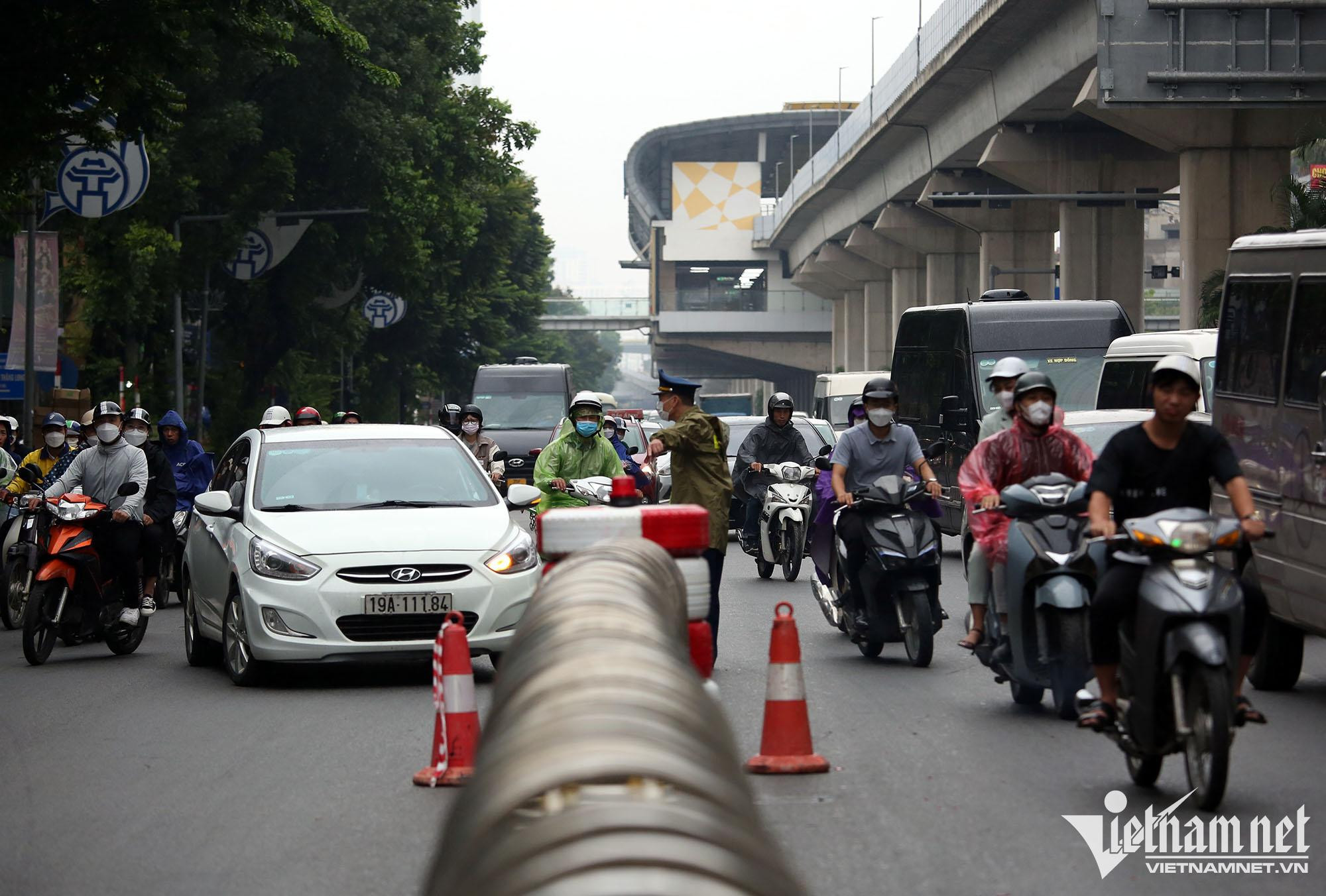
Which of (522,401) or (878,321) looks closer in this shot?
(522,401)

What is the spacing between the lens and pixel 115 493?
1381 cm

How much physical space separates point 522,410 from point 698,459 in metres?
30.4

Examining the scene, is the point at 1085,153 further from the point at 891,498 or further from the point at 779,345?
the point at 779,345

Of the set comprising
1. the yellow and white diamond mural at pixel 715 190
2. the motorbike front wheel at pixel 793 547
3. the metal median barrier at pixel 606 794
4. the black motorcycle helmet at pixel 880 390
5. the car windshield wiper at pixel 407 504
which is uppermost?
the yellow and white diamond mural at pixel 715 190

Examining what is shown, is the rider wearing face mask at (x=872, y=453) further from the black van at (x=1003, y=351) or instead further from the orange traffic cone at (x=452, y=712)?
the black van at (x=1003, y=351)

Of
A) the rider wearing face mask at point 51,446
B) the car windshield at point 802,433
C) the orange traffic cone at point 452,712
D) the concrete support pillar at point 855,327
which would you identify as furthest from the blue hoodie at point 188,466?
the concrete support pillar at point 855,327

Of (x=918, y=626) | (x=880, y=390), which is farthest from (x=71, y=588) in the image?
(x=918, y=626)

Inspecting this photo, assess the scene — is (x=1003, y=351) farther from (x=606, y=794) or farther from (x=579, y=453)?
(x=606, y=794)

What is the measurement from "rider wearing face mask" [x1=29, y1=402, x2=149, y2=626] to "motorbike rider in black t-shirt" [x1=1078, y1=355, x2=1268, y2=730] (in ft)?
25.8

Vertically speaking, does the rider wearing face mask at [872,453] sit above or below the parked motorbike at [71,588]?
above

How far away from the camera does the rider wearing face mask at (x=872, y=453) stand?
1231cm

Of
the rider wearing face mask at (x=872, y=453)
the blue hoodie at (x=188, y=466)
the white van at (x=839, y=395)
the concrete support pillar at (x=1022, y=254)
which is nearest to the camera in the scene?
the rider wearing face mask at (x=872, y=453)

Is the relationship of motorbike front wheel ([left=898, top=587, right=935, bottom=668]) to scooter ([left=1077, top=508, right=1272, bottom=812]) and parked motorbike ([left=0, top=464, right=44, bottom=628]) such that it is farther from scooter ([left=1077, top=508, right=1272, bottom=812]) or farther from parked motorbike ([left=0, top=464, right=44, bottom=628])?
parked motorbike ([left=0, top=464, right=44, bottom=628])

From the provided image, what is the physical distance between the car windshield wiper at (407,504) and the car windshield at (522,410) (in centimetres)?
2869
